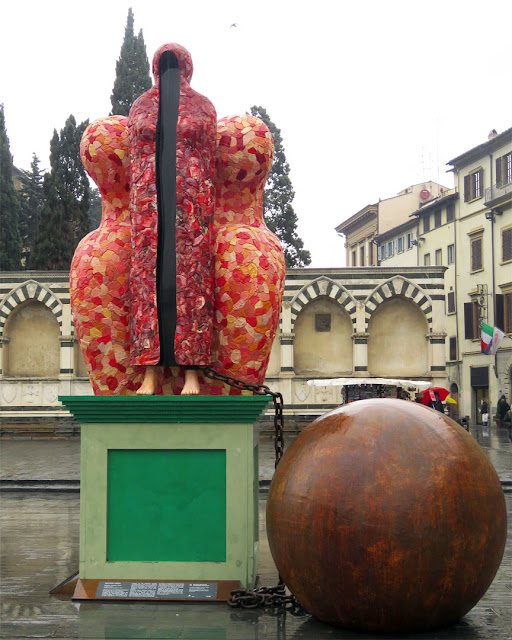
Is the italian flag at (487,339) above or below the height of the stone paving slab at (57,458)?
above

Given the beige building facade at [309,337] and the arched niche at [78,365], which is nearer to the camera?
the beige building facade at [309,337]

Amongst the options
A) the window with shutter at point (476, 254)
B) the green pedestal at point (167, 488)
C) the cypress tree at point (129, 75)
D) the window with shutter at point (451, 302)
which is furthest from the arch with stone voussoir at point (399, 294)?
the green pedestal at point (167, 488)

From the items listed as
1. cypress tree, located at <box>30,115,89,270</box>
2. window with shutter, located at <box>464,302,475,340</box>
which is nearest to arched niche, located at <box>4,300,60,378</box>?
cypress tree, located at <box>30,115,89,270</box>

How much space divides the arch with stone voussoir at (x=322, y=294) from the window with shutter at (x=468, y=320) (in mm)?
17113

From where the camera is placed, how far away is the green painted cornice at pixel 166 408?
5953 mm

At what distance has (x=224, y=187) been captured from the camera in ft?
→ 22.6

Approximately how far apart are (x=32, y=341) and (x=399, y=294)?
1326 centimetres

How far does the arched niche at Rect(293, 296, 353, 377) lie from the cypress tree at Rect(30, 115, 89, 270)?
1140 cm

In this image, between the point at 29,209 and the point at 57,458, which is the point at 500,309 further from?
the point at 29,209

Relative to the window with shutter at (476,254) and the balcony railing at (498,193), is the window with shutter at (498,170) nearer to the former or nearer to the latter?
the balcony railing at (498,193)

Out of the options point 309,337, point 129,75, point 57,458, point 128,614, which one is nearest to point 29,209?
point 129,75

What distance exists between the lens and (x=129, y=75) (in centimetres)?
3728

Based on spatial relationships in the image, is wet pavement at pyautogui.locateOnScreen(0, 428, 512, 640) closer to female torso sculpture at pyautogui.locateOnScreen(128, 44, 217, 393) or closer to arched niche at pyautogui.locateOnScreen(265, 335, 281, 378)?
female torso sculpture at pyautogui.locateOnScreen(128, 44, 217, 393)

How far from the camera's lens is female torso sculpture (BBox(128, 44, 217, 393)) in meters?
6.29
